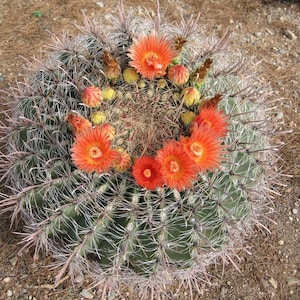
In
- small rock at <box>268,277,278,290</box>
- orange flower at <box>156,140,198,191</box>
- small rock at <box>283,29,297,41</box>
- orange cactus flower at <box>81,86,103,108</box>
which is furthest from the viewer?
small rock at <box>283,29,297,41</box>

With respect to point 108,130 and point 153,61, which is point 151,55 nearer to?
point 153,61

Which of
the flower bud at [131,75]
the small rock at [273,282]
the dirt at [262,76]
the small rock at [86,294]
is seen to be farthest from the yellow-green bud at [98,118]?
the small rock at [273,282]

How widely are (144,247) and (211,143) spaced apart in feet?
1.56

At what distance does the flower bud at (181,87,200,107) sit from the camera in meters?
1.77

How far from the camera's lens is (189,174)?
5.29 feet

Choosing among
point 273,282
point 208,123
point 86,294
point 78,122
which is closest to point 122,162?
point 78,122

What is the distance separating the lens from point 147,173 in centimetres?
163

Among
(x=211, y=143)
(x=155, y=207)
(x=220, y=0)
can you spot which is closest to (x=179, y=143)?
(x=211, y=143)

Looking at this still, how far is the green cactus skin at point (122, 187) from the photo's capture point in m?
1.72

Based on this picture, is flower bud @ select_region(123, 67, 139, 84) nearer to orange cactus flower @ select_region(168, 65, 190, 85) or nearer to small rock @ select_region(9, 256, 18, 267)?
orange cactus flower @ select_region(168, 65, 190, 85)

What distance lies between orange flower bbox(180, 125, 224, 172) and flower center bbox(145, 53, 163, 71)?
0.28m

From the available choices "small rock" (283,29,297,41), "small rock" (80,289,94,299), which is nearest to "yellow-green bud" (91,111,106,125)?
"small rock" (80,289,94,299)

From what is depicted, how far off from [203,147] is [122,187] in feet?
1.08

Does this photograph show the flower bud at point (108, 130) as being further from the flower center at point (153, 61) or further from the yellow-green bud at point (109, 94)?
the flower center at point (153, 61)
